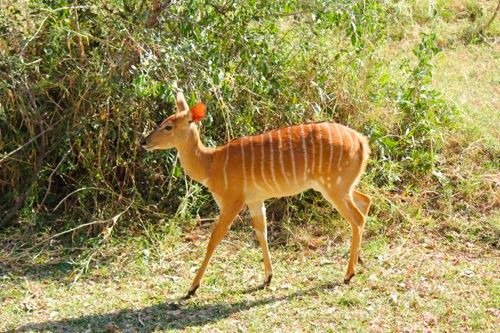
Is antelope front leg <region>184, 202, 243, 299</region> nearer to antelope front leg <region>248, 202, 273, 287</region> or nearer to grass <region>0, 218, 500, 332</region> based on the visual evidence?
grass <region>0, 218, 500, 332</region>

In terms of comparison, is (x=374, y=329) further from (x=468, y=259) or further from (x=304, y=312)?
(x=468, y=259)

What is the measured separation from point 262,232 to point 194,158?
64cm

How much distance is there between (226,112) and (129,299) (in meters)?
1.60

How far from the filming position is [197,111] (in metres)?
5.00

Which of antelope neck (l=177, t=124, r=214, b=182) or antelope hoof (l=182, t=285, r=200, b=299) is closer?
antelope hoof (l=182, t=285, r=200, b=299)

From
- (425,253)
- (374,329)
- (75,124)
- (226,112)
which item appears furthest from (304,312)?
(75,124)

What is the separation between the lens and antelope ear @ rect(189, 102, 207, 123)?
4984 millimetres

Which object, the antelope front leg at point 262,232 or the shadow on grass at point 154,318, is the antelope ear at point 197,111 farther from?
the shadow on grass at point 154,318

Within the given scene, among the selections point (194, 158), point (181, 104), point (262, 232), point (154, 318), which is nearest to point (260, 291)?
point (262, 232)

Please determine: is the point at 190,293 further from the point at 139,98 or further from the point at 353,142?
the point at 139,98

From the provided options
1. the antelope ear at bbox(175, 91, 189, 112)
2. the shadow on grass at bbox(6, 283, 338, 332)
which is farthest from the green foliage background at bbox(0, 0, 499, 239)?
the shadow on grass at bbox(6, 283, 338, 332)

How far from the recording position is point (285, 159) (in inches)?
201

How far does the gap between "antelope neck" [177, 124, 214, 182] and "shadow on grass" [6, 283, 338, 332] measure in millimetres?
808

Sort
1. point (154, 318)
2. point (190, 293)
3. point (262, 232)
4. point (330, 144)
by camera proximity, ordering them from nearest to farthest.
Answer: point (154, 318) < point (190, 293) < point (330, 144) < point (262, 232)
